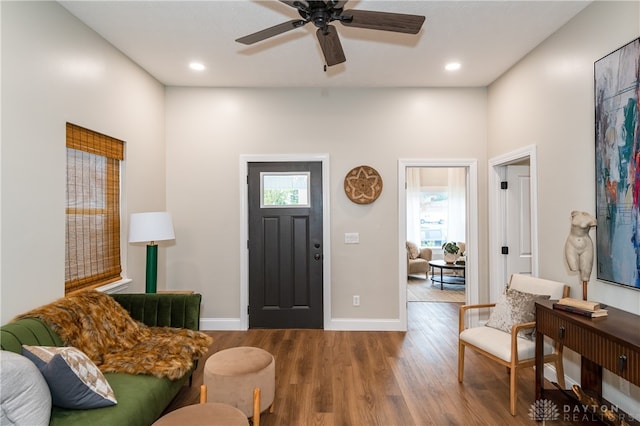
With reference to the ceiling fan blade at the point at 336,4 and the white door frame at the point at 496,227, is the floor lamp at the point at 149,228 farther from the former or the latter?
the white door frame at the point at 496,227

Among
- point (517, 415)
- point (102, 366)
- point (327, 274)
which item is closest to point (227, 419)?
point (102, 366)

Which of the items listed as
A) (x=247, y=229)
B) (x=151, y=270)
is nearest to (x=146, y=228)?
(x=151, y=270)

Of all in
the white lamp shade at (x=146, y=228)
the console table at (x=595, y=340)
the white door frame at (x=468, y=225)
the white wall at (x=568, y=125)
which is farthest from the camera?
the white door frame at (x=468, y=225)

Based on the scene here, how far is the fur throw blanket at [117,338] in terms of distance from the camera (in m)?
2.11

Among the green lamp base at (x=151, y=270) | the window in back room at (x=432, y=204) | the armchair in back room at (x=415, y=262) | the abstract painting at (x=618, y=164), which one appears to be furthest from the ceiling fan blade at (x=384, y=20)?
the window in back room at (x=432, y=204)

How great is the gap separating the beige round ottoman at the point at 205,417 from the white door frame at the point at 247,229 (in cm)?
247

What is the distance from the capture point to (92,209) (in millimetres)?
2986

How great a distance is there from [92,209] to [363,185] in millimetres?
2755

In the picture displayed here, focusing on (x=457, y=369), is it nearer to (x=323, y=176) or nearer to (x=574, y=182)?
(x=574, y=182)

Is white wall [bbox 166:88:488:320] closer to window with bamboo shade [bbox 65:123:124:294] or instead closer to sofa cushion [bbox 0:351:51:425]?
window with bamboo shade [bbox 65:123:124:294]

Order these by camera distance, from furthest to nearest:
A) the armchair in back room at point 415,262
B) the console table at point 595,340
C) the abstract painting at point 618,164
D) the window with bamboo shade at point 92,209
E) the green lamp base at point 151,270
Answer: the armchair in back room at point 415,262, the green lamp base at point 151,270, the window with bamboo shade at point 92,209, the abstract painting at point 618,164, the console table at point 595,340

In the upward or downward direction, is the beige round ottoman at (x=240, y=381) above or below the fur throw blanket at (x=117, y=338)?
below

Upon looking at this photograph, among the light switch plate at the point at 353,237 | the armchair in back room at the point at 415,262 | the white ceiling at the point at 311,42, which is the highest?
the white ceiling at the point at 311,42

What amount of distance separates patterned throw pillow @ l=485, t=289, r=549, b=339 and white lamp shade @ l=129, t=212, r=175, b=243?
2.94 meters
